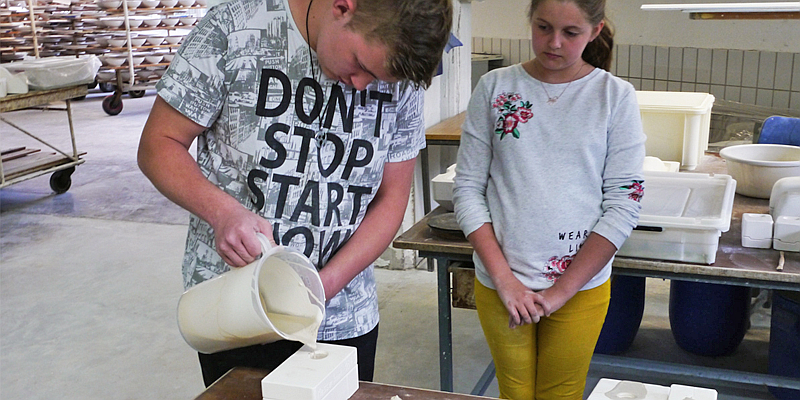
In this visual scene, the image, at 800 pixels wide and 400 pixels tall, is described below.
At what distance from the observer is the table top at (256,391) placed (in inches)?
48.7

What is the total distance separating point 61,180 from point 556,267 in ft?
16.5

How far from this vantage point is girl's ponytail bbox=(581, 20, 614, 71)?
1.80 m

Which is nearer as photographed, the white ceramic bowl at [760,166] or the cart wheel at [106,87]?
the white ceramic bowl at [760,166]

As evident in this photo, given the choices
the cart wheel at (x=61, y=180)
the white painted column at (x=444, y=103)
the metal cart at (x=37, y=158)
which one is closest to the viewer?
the white painted column at (x=444, y=103)

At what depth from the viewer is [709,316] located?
2893 millimetres

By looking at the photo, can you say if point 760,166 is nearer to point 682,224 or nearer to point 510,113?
point 682,224

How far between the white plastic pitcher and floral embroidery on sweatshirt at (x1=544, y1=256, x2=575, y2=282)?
715 millimetres

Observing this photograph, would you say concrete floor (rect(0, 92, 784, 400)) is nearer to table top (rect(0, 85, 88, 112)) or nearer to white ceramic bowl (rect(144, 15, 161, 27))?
table top (rect(0, 85, 88, 112))

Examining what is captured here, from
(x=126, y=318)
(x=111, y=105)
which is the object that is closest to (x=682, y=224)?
(x=126, y=318)

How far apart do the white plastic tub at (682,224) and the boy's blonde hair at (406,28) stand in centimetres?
107

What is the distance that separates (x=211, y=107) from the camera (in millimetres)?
1210

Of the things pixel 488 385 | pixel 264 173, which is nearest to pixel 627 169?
pixel 264 173

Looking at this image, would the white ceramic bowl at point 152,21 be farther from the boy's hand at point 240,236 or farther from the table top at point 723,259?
the boy's hand at point 240,236

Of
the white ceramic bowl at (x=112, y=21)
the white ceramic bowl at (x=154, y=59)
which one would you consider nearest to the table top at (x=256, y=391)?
the white ceramic bowl at (x=112, y=21)
